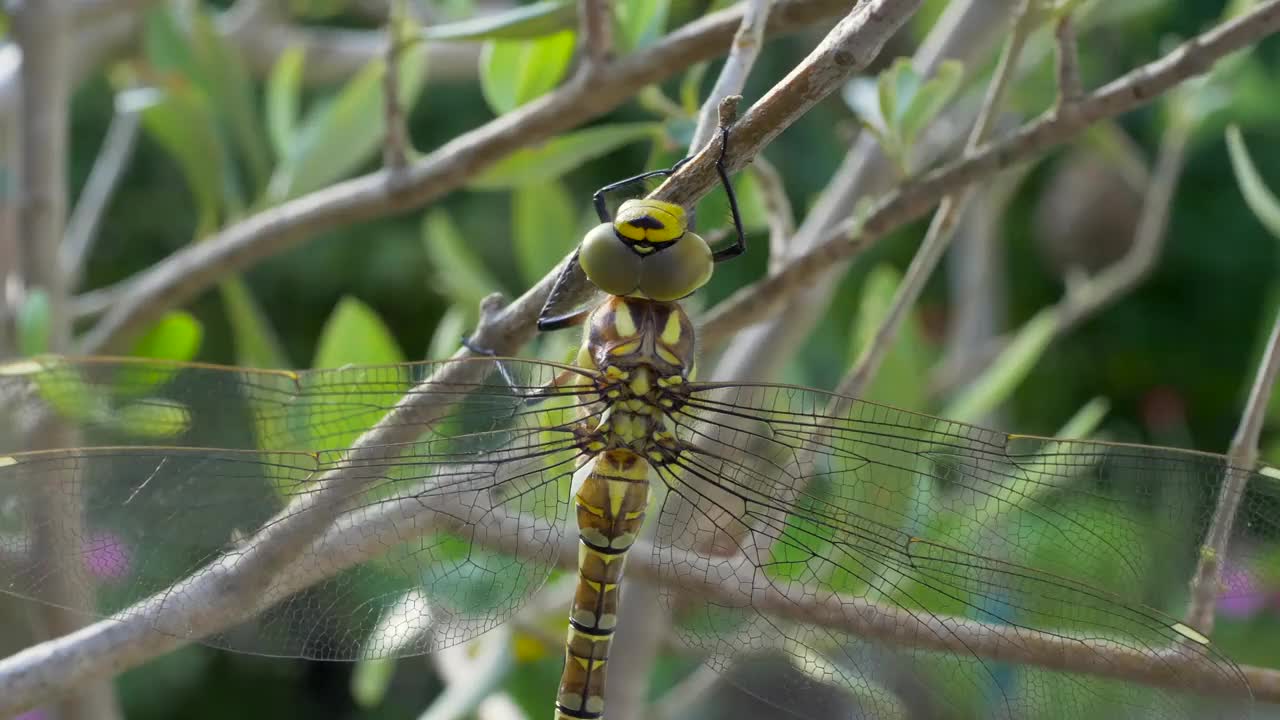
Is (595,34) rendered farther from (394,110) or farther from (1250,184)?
(1250,184)

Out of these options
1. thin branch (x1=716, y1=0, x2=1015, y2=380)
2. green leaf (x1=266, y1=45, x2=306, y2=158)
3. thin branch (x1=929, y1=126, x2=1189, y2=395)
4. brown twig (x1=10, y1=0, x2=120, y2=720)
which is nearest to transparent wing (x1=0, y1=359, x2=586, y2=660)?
thin branch (x1=716, y1=0, x2=1015, y2=380)

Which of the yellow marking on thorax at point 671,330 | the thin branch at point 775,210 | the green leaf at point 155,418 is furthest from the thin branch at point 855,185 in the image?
the green leaf at point 155,418

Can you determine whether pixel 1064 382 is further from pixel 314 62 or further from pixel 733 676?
pixel 733 676

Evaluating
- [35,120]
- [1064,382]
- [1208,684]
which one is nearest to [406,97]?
[35,120]

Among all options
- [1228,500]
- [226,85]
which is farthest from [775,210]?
[226,85]

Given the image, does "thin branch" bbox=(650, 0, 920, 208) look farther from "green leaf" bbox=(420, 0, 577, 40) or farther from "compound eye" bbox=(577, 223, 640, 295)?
"green leaf" bbox=(420, 0, 577, 40)

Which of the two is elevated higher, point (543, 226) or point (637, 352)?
point (543, 226)
